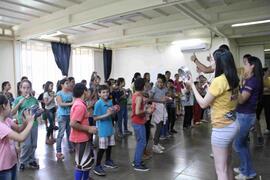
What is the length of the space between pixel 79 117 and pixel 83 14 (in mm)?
4419

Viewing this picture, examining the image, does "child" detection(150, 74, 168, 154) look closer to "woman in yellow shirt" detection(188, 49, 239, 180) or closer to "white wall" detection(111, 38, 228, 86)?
"woman in yellow shirt" detection(188, 49, 239, 180)

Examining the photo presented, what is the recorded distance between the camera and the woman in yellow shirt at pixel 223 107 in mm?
1985

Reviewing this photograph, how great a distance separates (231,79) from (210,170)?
2.02m

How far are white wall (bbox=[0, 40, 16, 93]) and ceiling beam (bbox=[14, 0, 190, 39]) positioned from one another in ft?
1.79

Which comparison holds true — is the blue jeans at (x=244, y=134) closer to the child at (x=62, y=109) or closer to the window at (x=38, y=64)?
the child at (x=62, y=109)

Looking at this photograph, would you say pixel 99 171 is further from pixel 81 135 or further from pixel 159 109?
pixel 159 109

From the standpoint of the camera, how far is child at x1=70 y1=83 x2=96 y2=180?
2.60 meters

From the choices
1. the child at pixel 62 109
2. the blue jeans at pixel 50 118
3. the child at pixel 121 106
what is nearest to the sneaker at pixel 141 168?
the child at pixel 62 109

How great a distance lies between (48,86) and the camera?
5.43 m

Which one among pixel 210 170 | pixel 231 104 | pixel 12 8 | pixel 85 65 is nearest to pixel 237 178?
pixel 210 170

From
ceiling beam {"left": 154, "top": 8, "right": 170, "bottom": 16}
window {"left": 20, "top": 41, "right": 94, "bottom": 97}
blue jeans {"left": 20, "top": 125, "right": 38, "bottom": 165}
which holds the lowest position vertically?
blue jeans {"left": 20, "top": 125, "right": 38, "bottom": 165}

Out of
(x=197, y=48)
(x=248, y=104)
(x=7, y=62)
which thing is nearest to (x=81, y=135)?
(x=248, y=104)

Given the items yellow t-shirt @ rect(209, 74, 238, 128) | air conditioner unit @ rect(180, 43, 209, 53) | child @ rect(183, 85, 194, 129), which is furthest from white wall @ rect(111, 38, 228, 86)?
yellow t-shirt @ rect(209, 74, 238, 128)

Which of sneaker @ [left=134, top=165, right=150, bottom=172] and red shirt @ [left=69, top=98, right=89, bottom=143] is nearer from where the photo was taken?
red shirt @ [left=69, top=98, right=89, bottom=143]
